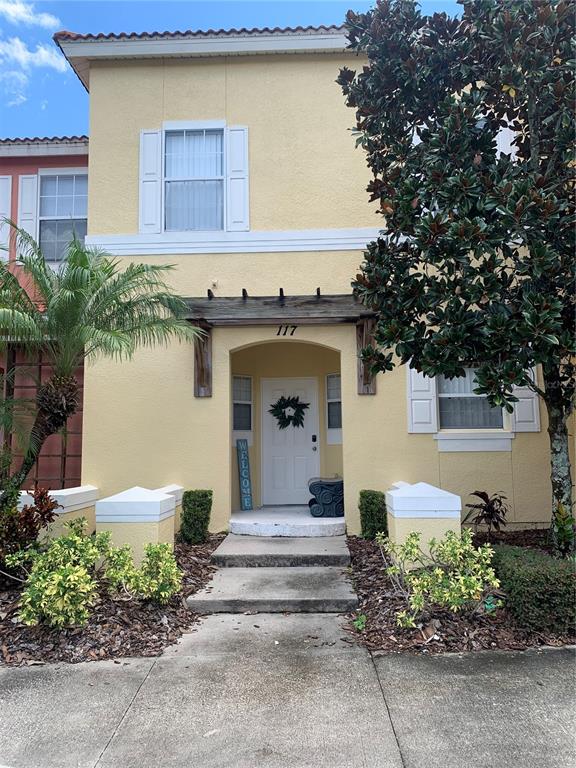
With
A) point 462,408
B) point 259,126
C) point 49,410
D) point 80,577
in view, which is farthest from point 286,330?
point 80,577

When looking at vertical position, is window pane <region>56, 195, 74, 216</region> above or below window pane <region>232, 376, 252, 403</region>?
above

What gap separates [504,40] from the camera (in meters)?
5.52

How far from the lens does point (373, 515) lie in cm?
798

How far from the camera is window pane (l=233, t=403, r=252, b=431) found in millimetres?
9961

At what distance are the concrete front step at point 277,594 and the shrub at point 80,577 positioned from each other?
1.52 feet

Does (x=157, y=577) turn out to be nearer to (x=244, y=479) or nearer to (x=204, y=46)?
(x=244, y=479)

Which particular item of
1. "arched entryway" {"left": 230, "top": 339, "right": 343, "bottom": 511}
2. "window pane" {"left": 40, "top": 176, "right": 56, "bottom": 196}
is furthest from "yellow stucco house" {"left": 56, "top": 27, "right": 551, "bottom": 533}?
"window pane" {"left": 40, "top": 176, "right": 56, "bottom": 196}

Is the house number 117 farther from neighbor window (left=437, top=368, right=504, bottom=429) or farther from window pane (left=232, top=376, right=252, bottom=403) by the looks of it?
neighbor window (left=437, top=368, right=504, bottom=429)

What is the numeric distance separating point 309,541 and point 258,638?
114 inches

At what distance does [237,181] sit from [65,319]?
3.73 metres

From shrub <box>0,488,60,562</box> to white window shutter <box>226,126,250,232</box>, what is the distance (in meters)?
4.91

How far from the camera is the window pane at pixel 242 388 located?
10.0m

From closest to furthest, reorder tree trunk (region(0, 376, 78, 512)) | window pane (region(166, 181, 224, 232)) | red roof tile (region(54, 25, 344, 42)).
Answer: tree trunk (region(0, 376, 78, 512))
red roof tile (region(54, 25, 344, 42))
window pane (region(166, 181, 224, 232))

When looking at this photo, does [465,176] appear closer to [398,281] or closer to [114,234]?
[398,281]
